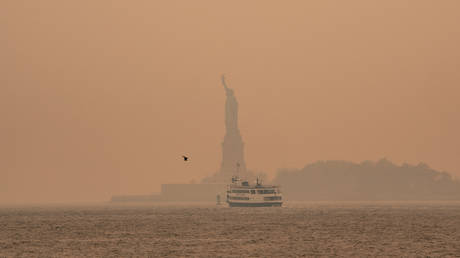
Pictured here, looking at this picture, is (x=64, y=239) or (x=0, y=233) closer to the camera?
(x=64, y=239)

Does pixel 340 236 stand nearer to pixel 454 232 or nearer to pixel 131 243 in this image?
pixel 454 232

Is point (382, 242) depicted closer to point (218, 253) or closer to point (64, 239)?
point (218, 253)

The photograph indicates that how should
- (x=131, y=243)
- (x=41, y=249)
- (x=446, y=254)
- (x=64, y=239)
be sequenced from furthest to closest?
1. (x=64, y=239)
2. (x=131, y=243)
3. (x=41, y=249)
4. (x=446, y=254)

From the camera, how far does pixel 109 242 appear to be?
121562 millimetres

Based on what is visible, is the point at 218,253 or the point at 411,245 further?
the point at 411,245

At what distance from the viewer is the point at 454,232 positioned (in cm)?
13862

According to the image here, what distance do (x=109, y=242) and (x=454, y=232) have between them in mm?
54196

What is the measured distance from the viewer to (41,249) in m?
112

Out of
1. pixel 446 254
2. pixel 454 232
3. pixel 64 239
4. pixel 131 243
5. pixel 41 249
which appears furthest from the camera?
pixel 454 232

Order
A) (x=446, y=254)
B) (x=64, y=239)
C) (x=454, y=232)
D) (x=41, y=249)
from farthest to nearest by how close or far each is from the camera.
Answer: (x=454, y=232)
(x=64, y=239)
(x=41, y=249)
(x=446, y=254)

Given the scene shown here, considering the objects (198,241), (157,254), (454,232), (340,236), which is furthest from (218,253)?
(454,232)

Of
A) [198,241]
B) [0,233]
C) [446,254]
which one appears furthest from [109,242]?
[446,254]

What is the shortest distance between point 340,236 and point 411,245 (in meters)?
19.4

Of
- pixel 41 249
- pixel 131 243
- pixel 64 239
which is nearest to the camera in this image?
pixel 41 249
